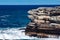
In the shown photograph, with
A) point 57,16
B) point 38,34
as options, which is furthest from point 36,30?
point 57,16

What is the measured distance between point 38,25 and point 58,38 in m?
2.92

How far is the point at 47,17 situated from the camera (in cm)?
4072

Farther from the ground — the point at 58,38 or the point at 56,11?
the point at 56,11

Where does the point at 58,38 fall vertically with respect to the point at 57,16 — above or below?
below

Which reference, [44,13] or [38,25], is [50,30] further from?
[44,13]

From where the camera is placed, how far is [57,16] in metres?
40.2

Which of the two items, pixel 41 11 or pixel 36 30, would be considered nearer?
pixel 36 30

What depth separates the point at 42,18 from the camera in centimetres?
4078

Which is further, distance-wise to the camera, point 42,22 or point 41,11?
point 41,11

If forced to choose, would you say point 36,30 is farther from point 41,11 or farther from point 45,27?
point 41,11

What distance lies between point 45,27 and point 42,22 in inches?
50.6

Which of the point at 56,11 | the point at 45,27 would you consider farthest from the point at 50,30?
the point at 56,11

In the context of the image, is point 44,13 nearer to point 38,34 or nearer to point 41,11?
point 41,11

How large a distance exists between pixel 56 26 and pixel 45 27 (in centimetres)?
133
